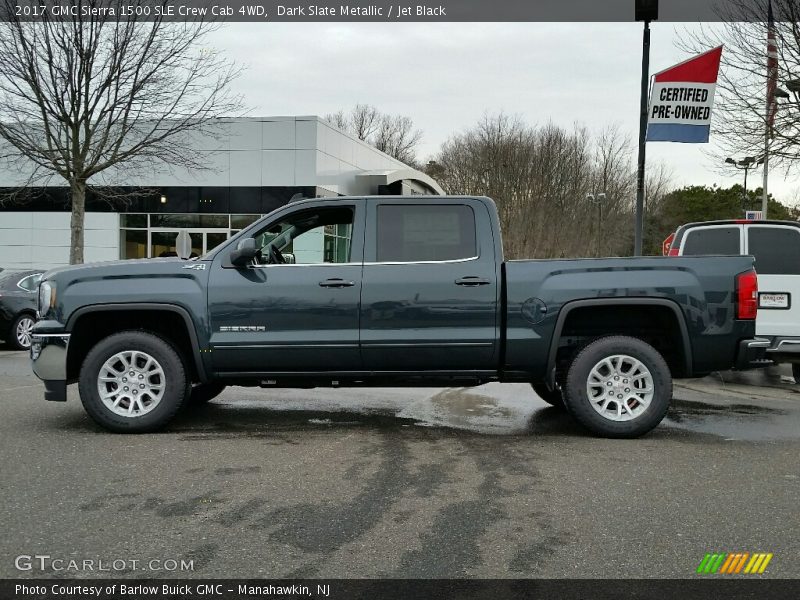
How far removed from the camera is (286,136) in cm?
2686

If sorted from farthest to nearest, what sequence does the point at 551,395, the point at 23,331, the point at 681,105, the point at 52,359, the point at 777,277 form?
the point at 23,331 < the point at 681,105 < the point at 777,277 < the point at 551,395 < the point at 52,359

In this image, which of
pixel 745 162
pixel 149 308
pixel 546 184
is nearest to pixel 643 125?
pixel 745 162

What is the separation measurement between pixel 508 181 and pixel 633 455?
43.4m

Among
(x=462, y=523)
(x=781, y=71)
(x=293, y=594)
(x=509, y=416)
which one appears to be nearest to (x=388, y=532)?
(x=462, y=523)

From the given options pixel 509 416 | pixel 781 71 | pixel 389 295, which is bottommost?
pixel 509 416

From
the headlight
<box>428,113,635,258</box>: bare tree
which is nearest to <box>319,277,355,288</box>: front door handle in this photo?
the headlight

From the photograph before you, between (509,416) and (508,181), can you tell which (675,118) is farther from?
(508,181)

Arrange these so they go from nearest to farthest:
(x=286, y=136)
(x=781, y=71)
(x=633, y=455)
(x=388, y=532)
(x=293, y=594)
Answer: (x=293, y=594)
(x=388, y=532)
(x=633, y=455)
(x=781, y=71)
(x=286, y=136)

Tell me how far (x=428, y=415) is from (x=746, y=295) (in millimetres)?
3110

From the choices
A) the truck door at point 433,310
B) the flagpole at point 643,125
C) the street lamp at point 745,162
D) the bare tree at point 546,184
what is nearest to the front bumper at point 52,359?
the truck door at point 433,310

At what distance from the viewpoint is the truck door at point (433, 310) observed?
6.27 meters

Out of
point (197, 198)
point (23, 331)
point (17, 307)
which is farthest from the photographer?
point (197, 198)

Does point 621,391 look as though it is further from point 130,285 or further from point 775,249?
point 775,249

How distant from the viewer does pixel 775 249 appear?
9484 millimetres
